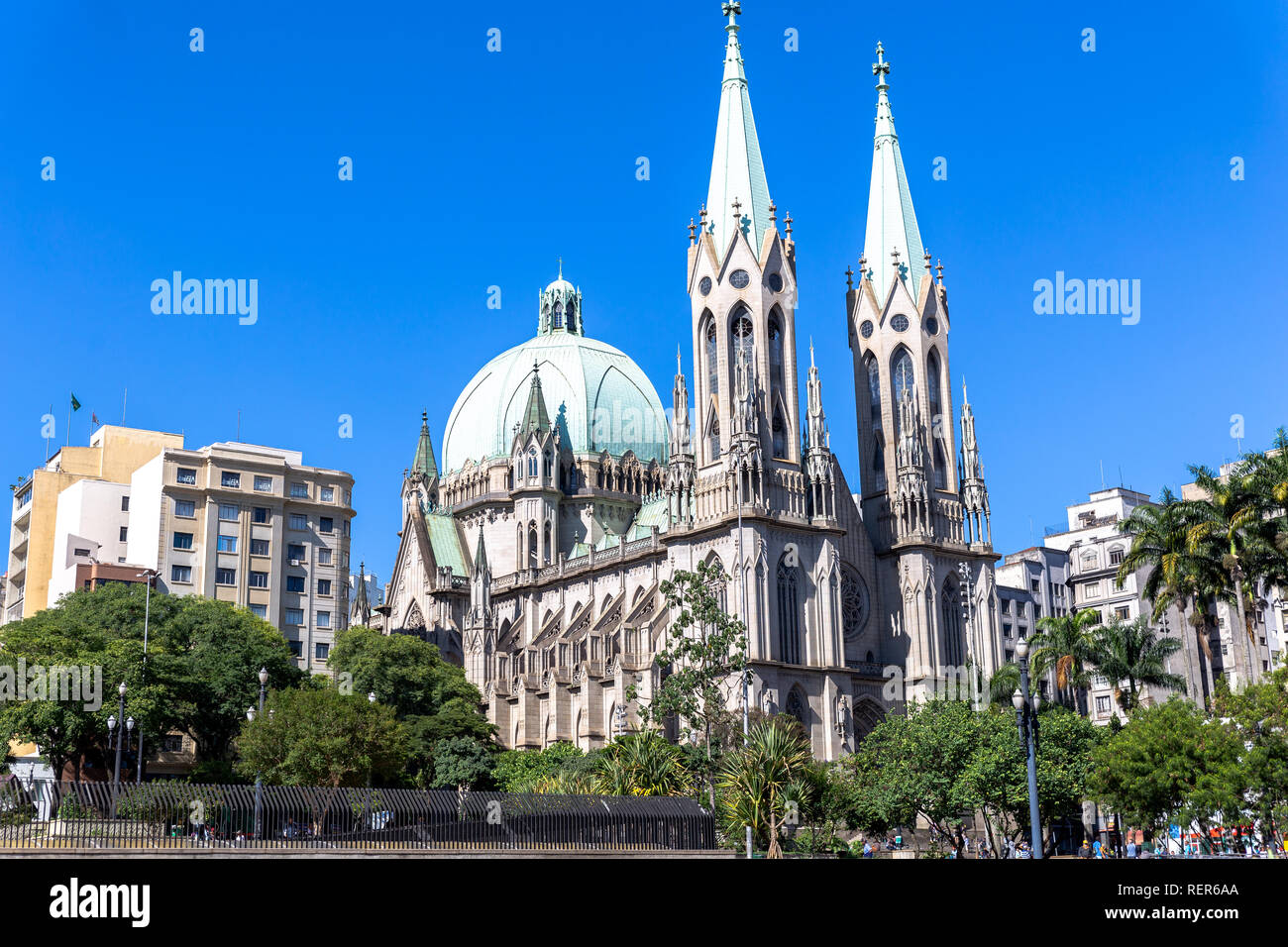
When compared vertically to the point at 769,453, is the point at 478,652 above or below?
below

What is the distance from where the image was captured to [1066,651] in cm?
7150

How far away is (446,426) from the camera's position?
12500 centimetres

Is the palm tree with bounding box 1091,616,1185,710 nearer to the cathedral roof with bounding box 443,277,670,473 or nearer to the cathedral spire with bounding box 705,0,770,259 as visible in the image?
the cathedral spire with bounding box 705,0,770,259

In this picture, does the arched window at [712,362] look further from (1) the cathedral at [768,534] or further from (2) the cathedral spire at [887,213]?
(2) the cathedral spire at [887,213]

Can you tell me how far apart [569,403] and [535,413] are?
20.3 feet

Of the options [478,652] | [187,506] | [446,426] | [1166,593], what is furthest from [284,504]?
[1166,593]

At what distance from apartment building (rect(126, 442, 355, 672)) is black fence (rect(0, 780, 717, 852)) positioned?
227 feet

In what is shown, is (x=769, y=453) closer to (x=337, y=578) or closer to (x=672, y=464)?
(x=672, y=464)

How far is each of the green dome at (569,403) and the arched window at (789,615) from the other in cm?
3551

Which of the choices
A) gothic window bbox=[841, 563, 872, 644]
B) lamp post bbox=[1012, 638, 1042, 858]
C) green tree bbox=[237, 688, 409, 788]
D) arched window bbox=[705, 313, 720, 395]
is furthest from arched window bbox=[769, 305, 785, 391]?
lamp post bbox=[1012, 638, 1042, 858]

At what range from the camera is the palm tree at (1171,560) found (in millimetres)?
60750

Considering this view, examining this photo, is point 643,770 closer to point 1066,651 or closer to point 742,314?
point 1066,651

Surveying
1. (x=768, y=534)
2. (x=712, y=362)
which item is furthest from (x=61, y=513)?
(x=768, y=534)
